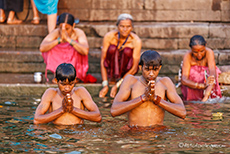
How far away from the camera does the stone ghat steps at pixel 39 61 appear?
9.95m

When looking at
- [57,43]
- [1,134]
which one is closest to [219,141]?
[1,134]

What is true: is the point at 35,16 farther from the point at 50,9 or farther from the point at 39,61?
the point at 39,61

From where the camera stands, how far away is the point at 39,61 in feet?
33.2

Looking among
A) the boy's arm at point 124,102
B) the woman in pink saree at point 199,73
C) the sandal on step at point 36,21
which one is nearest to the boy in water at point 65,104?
the boy's arm at point 124,102

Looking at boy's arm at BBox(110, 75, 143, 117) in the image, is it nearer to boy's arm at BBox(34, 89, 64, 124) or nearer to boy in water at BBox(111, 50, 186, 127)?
boy in water at BBox(111, 50, 186, 127)

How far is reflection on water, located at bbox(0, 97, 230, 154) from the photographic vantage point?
4.67 m

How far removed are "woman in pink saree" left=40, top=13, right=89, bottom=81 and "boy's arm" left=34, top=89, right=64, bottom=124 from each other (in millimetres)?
3321

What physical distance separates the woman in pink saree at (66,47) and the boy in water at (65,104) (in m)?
3.26

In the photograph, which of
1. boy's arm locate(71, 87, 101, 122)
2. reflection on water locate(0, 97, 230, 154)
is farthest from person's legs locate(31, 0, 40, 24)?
boy's arm locate(71, 87, 101, 122)

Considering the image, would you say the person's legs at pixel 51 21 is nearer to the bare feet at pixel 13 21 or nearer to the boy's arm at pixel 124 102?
the bare feet at pixel 13 21

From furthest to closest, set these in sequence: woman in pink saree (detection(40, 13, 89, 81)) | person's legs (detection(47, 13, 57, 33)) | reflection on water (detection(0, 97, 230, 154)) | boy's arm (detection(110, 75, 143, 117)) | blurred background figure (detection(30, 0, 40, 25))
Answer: blurred background figure (detection(30, 0, 40, 25))
person's legs (detection(47, 13, 57, 33))
woman in pink saree (detection(40, 13, 89, 81))
boy's arm (detection(110, 75, 143, 117))
reflection on water (detection(0, 97, 230, 154))

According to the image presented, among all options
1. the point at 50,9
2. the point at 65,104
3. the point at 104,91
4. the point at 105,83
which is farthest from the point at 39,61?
the point at 65,104

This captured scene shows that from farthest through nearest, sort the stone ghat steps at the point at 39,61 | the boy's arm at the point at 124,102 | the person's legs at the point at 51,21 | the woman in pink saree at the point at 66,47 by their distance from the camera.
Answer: the person's legs at the point at 51,21, the stone ghat steps at the point at 39,61, the woman in pink saree at the point at 66,47, the boy's arm at the point at 124,102

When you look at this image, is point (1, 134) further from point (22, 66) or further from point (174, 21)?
point (174, 21)
